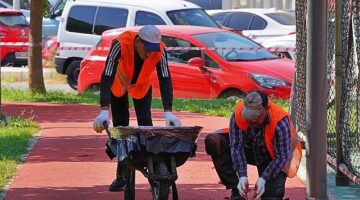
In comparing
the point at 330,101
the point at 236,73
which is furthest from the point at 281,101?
the point at 330,101

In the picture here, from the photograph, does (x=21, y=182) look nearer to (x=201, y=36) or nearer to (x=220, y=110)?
(x=220, y=110)

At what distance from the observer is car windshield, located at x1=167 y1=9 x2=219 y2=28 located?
21359 millimetres

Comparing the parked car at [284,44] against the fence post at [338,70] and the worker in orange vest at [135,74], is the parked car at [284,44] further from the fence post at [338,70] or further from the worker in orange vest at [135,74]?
the worker in orange vest at [135,74]

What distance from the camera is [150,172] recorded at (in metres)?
7.85

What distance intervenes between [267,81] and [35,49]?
14.0 ft

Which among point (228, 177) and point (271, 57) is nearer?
point (228, 177)

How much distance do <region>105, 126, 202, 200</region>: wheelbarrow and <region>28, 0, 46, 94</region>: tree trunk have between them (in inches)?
406

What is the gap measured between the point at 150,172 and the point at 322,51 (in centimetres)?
157

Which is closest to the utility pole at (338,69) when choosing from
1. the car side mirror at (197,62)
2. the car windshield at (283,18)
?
the car side mirror at (197,62)

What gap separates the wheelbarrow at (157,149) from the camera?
7648 millimetres

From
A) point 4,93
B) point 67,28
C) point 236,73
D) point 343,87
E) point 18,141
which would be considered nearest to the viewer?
point 343,87

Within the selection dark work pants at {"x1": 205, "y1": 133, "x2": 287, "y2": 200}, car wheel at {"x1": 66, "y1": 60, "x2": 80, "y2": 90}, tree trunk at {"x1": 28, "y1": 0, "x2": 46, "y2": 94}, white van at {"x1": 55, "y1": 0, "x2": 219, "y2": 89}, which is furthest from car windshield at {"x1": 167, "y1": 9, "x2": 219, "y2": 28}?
dark work pants at {"x1": 205, "y1": 133, "x2": 287, "y2": 200}

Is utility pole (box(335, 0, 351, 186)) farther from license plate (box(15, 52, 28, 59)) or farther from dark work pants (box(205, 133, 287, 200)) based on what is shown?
license plate (box(15, 52, 28, 59))

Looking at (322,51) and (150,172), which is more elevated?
(322,51)
